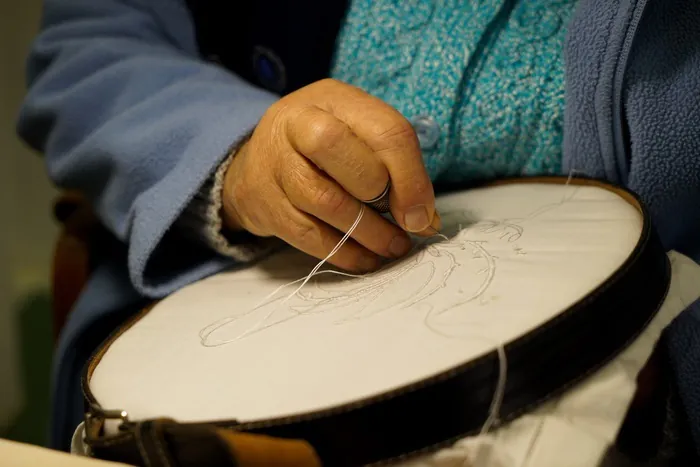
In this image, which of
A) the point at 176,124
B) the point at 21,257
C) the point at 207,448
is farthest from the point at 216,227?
the point at 21,257

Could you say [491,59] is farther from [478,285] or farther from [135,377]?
[135,377]

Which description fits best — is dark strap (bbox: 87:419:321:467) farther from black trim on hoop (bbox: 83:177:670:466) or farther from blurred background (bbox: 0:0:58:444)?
blurred background (bbox: 0:0:58:444)

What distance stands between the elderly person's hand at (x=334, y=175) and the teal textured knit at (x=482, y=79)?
0.30ft

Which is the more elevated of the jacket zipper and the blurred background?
the jacket zipper

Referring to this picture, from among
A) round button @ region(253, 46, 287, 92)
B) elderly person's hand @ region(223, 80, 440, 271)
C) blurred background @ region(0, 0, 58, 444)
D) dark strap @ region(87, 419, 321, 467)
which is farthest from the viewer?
blurred background @ region(0, 0, 58, 444)

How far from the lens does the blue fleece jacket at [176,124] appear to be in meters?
0.38

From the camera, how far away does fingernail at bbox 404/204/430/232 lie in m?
0.33

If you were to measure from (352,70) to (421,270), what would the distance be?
0.69ft

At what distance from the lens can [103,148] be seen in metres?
0.44

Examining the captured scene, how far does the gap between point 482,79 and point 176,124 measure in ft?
0.73

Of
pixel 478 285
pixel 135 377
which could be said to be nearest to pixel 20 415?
pixel 135 377

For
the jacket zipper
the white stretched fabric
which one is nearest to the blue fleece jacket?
the jacket zipper

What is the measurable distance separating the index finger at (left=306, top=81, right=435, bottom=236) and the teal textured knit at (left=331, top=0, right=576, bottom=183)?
0.09 metres

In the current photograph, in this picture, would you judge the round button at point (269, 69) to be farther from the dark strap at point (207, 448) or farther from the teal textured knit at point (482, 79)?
the dark strap at point (207, 448)
